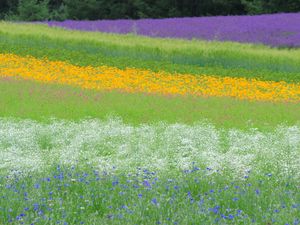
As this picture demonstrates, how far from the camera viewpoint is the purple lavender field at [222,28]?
102 feet

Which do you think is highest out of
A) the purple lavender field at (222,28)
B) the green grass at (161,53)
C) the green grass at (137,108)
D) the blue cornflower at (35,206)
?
the blue cornflower at (35,206)

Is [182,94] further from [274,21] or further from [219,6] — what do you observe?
[219,6]

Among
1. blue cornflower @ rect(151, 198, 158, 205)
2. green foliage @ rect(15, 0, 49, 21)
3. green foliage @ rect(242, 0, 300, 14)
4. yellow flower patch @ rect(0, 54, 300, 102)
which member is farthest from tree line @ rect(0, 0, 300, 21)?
blue cornflower @ rect(151, 198, 158, 205)

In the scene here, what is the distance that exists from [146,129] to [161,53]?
13.2 meters

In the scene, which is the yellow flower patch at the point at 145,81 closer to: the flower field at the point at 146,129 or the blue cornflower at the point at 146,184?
the flower field at the point at 146,129

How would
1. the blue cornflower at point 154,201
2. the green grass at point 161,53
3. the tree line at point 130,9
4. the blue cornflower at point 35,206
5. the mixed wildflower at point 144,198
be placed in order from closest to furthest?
the mixed wildflower at point 144,198 < the blue cornflower at point 35,206 < the blue cornflower at point 154,201 < the green grass at point 161,53 < the tree line at point 130,9

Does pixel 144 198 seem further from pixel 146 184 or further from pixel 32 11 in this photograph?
pixel 32 11

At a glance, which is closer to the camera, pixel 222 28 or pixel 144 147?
pixel 144 147

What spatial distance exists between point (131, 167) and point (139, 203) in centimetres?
211

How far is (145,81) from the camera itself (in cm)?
2055

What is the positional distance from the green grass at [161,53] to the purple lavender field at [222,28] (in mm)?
2584

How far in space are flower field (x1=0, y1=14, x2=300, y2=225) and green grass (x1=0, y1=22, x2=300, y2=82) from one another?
7 centimetres

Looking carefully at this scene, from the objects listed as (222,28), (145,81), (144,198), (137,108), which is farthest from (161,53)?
(144,198)

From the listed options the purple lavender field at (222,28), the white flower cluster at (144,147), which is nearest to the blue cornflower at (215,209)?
the white flower cluster at (144,147)
